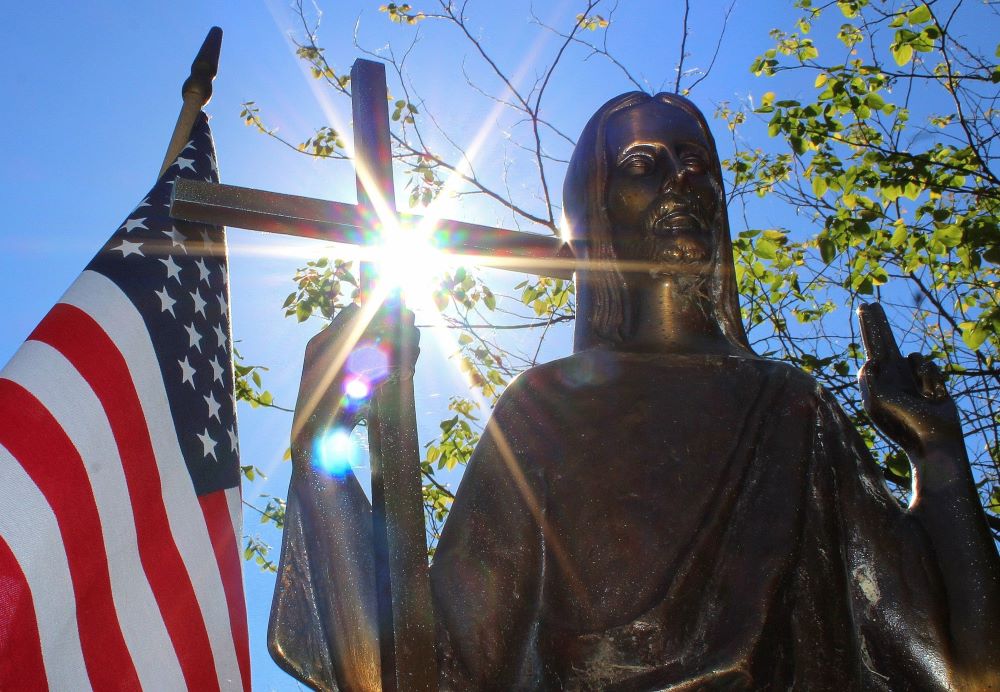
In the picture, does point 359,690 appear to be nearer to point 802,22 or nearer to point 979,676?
point 979,676

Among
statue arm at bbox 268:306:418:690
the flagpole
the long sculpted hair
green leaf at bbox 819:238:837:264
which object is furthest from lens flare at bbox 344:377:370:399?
green leaf at bbox 819:238:837:264

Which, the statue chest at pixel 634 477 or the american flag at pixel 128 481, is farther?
the american flag at pixel 128 481

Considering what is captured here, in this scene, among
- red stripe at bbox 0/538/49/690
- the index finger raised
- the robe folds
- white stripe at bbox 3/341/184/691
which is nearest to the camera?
the robe folds

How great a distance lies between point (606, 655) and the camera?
2008 mm

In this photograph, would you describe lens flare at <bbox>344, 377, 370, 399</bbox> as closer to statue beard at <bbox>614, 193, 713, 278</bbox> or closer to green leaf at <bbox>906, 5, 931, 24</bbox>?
statue beard at <bbox>614, 193, 713, 278</bbox>

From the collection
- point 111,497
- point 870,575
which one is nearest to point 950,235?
point 870,575

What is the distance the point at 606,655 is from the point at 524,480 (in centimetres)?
47

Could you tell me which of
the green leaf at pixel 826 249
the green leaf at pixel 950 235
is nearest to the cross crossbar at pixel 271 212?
the green leaf at pixel 826 249

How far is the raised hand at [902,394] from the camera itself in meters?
2.24

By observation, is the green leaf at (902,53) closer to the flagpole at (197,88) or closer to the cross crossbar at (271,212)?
the flagpole at (197,88)

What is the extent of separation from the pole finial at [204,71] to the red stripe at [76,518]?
1680 mm

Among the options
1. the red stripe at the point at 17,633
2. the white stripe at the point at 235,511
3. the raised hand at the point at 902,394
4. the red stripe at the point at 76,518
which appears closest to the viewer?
the raised hand at the point at 902,394

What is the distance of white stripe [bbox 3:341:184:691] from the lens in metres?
2.98

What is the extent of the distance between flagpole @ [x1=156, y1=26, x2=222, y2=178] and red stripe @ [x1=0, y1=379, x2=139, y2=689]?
1.52 m
